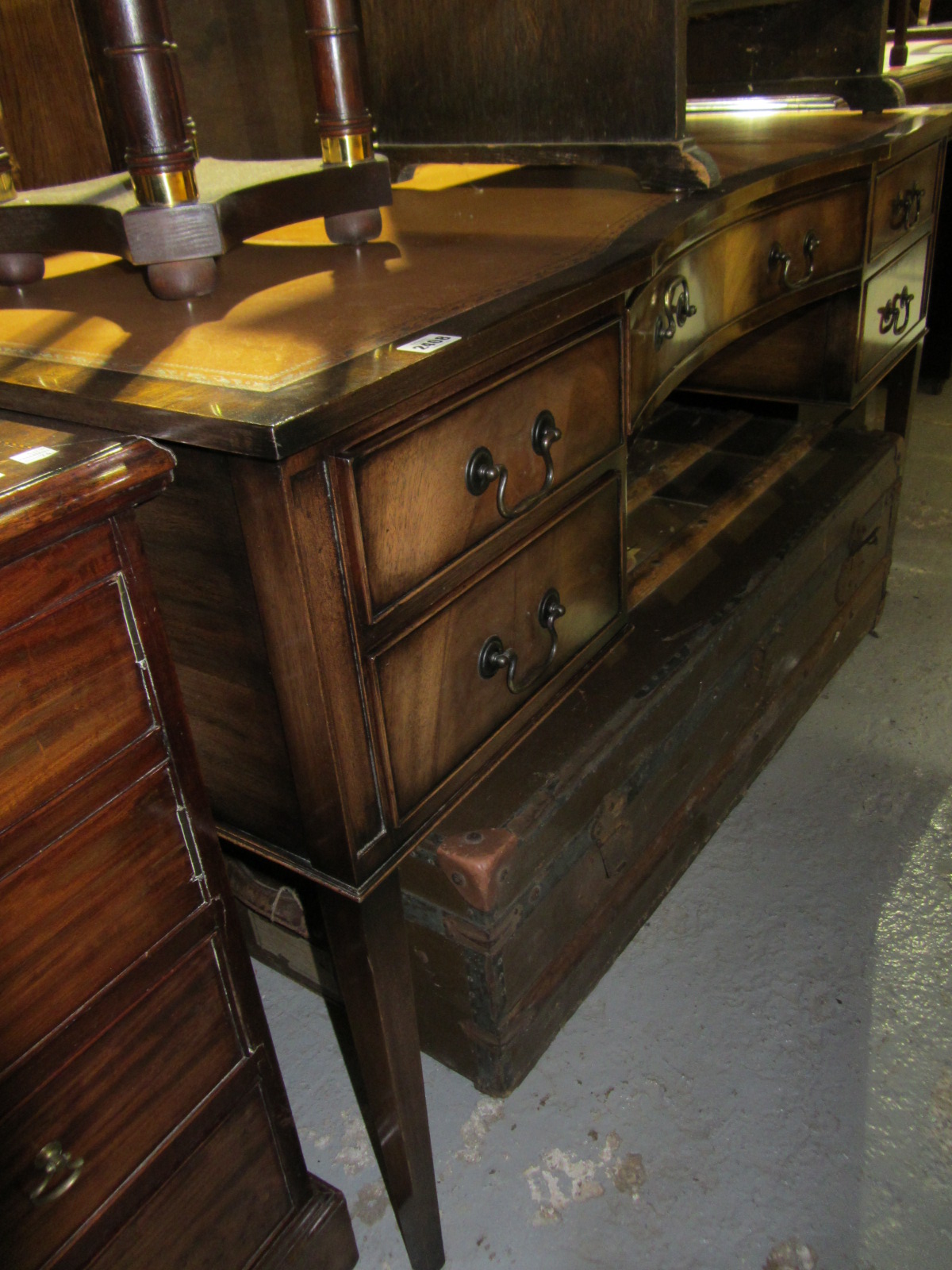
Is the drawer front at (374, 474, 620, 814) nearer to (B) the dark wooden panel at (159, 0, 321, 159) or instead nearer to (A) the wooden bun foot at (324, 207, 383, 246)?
(A) the wooden bun foot at (324, 207, 383, 246)

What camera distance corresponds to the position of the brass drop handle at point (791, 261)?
5.26ft

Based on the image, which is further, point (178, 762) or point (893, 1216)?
point (893, 1216)

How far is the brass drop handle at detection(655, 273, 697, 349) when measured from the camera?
4.23 feet

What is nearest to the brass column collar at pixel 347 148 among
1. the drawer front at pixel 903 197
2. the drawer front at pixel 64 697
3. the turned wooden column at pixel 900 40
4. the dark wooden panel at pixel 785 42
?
the drawer front at pixel 64 697

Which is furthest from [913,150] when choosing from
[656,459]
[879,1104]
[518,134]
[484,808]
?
[879,1104]

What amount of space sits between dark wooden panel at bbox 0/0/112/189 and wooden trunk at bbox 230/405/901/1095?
3.85 ft

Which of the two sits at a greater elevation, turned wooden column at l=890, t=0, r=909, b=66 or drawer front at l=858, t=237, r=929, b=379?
turned wooden column at l=890, t=0, r=909, b=66

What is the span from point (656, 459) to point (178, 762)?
152cm

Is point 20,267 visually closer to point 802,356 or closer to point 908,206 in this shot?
point 802,356

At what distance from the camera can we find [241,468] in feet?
2.49

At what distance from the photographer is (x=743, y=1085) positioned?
4.55 feet

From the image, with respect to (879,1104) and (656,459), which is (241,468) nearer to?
(879,1104)

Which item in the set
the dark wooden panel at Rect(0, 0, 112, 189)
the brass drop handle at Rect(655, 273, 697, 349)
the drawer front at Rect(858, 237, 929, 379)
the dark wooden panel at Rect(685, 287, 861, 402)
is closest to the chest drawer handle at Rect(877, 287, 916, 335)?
the drawer front at Rect(858, 237, 929, 379)

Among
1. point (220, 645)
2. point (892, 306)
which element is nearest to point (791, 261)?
point (892, 306)
